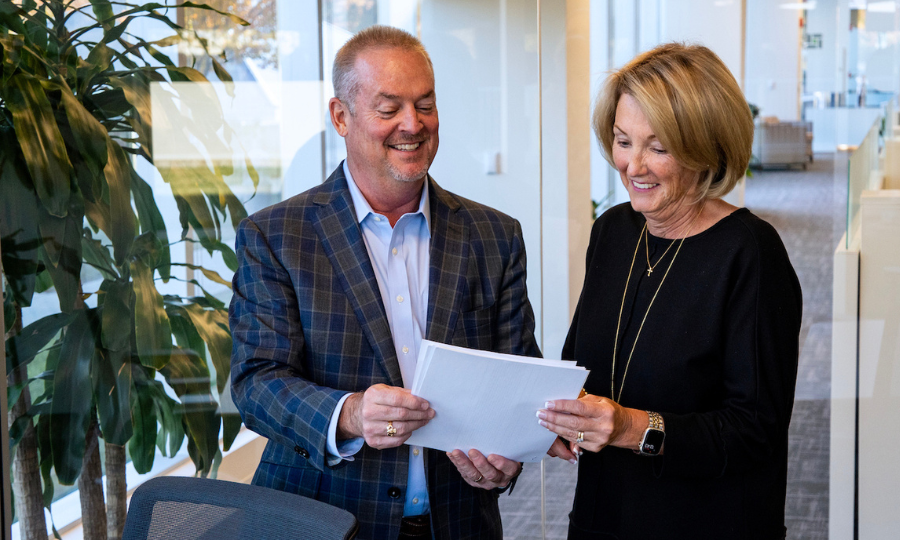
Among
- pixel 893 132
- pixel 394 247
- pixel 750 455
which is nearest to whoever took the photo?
pixel 750 455

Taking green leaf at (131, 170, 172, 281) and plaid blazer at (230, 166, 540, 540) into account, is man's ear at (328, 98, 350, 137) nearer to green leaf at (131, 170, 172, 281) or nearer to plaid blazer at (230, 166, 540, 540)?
plaid blazer at (230, 166, 540, 540)

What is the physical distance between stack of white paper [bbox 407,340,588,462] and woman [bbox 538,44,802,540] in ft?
0.17

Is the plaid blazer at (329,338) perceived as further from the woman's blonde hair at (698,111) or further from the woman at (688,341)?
the woman's blonde hair at (698,111)

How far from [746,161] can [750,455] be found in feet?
1.87

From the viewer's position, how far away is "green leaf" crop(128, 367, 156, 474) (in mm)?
2152

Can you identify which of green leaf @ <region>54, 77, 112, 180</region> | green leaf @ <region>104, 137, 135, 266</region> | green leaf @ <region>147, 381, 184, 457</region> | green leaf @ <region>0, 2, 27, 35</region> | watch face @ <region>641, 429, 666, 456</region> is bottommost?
green leaf @ <region>147, 381, 184, 457</region>

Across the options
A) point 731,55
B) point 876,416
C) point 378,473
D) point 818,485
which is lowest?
point 818,485

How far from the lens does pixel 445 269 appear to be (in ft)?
5.53

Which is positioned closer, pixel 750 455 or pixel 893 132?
pixel 750 455

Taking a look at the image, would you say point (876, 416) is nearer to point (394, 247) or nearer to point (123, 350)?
point (394, 247)

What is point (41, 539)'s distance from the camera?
6.61 ft

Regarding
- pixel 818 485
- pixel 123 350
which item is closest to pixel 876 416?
pixel 818 485

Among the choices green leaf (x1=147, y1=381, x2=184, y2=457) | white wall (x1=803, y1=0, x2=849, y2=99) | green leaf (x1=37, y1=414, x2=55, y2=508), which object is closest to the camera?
green leaf (x1=37, y1=414, x2=55, y2=508)

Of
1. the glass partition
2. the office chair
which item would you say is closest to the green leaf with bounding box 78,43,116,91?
the office chair
